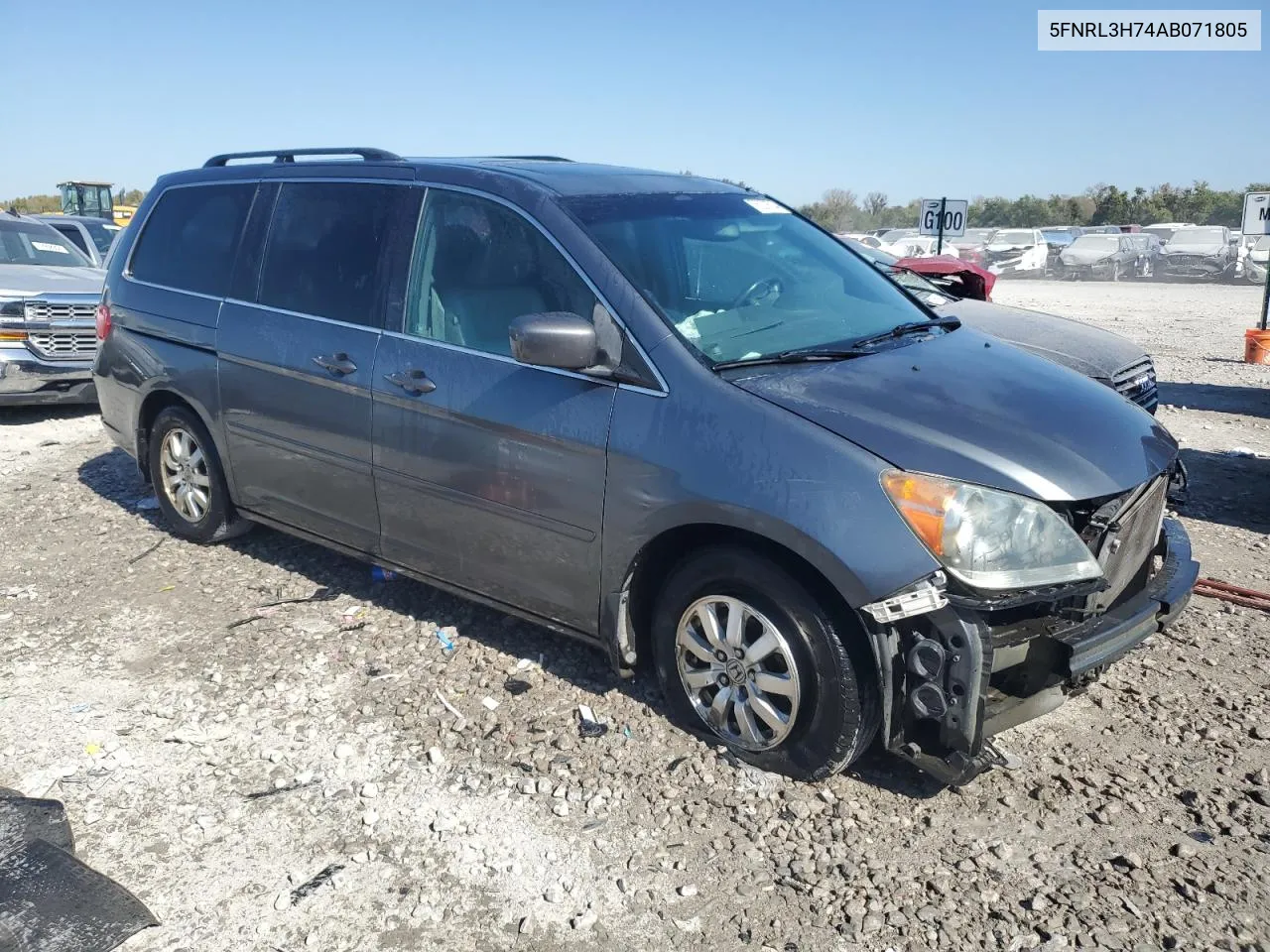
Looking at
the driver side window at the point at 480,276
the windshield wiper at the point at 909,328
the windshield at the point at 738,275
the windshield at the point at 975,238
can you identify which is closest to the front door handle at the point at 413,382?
the driver side window at the point at 480,276

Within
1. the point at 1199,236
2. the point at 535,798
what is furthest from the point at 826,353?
the point at 1199,236

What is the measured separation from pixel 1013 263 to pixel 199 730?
34252 mm

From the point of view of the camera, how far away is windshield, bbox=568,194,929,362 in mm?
3791

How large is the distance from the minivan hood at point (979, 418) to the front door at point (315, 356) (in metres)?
1.82

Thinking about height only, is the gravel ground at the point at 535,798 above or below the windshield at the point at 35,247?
below

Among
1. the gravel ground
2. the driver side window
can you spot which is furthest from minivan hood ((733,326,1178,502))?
the gravel ground

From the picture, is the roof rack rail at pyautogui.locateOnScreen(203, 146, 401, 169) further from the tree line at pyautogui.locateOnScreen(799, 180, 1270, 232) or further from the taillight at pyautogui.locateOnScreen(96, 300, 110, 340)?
the tree line at pyautogui.locateOnScreen(799, 180, 1270, 232)

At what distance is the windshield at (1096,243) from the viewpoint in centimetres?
3312

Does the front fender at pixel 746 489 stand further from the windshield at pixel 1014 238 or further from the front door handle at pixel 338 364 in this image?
the windshield at pixel 1014 238

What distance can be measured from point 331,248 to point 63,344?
5762mm

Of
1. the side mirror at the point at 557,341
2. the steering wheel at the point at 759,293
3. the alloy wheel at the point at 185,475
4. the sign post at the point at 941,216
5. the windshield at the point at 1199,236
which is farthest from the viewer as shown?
the windshield at the point at 1199,236

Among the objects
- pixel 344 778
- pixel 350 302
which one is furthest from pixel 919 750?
pixel 350 302

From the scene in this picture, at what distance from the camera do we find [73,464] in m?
7.79

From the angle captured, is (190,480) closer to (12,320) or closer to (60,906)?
(60,906)
